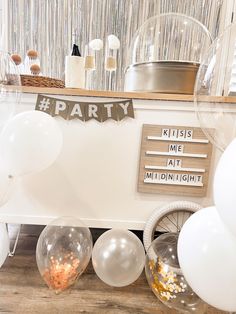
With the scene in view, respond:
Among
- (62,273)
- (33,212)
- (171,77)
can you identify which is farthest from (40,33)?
(62,273)

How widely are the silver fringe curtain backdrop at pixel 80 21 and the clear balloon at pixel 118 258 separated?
1361mm

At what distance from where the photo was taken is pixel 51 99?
118 cm

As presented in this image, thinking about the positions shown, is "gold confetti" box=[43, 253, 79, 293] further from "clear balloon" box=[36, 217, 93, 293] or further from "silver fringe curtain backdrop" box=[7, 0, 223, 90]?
"silver fringe curtain backdrop" box=[7, 0, 223, 90]

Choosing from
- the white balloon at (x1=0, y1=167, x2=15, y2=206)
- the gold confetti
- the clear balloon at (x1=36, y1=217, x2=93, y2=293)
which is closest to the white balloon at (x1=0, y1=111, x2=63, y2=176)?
the white balloon at (x1=0, y1=167, x2=15, y2=206)

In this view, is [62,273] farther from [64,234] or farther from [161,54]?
[161,54]

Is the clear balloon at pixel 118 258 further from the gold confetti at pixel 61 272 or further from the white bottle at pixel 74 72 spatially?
the white bottle at pixel 74 72

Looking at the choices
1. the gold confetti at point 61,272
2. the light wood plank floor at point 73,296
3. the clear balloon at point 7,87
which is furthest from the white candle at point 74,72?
the light wood plank floor at point 73,296

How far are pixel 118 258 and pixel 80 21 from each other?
172 cm

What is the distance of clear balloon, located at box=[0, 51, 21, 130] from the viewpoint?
106 centimetres

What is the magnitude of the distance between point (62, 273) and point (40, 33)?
68.2 inches

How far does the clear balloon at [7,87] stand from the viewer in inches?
41.8

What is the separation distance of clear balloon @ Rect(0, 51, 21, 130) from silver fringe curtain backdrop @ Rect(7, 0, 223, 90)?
0.89 m

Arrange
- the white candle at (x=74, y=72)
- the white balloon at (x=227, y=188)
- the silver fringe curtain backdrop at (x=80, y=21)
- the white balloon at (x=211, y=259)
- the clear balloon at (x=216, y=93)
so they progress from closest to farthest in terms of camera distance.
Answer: the white balloon at (x=227, y=188)
the white balloon at (x=211, y=259)
the clear balloon at (x=216, y=93)
the white candle at (x=74, y=72)
the silver fringe curtain backdrop at (x=80, y=21)

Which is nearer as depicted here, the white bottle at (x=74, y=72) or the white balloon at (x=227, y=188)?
the white balloon at (x=227, y=188)
